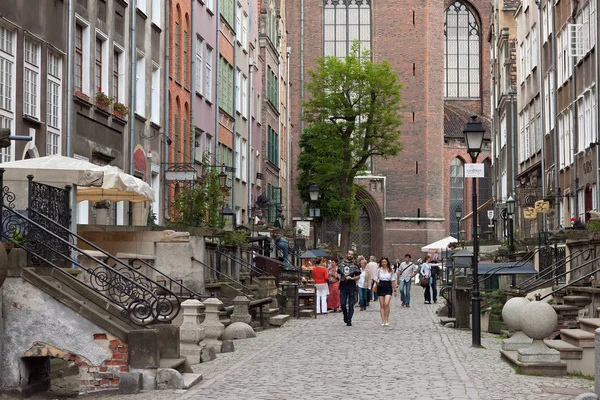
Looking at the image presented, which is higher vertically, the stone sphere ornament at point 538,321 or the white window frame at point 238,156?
the white window frame at point 238,156

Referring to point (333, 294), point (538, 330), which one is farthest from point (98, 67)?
point (538, 330)

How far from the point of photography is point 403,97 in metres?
77.9

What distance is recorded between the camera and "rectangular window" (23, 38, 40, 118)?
21.3 m

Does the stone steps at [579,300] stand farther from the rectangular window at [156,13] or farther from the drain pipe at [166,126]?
the rectangular window at [156,13]

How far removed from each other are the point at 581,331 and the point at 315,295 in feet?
50.6

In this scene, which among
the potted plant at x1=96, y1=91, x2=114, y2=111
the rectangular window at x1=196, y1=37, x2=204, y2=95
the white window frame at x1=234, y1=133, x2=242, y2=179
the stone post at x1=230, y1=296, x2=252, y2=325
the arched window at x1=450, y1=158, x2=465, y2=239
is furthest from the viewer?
the arched window at x1=450, y1=158, x2=465, y2=239

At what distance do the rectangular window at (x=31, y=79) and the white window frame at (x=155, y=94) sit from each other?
9.81 m

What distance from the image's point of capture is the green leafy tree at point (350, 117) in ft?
192

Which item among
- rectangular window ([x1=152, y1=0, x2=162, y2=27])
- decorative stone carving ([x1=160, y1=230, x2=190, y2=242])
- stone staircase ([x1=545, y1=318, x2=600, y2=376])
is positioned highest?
rectangular window ([x1=152, y1=0, x2=162, y2=27])

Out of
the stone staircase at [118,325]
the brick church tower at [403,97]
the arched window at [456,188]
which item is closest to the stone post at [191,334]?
the stone staircase at [118,325]

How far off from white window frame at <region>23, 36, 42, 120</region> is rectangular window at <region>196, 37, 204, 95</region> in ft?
54.0

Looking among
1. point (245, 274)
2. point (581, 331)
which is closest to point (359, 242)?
point (245, 274)

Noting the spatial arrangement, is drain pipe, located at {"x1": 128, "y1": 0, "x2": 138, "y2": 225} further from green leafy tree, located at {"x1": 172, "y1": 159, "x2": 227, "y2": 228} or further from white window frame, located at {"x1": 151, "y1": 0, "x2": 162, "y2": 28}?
white window frame, located at {"x1": 151, "y1": 0, "x2": 162, "y2": 28}

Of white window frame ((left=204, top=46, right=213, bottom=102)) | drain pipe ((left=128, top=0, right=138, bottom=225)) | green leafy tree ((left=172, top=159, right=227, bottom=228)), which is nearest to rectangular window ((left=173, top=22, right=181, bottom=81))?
white window frame ((left=204, top=46, right=213, bottom=102))
